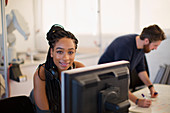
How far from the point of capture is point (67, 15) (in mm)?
4098

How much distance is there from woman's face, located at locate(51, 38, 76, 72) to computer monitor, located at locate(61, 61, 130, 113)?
424 millimetres

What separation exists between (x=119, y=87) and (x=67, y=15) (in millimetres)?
3492

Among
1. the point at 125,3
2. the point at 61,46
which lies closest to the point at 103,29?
the point at 125,3

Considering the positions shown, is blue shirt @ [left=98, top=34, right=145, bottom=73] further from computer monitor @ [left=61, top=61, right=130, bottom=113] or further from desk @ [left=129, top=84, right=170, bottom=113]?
computer monitor @ [left=61, top=61, right=130, bottom=113]

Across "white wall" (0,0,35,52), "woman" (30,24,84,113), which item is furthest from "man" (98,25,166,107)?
"white wall" (0,0,35,52)

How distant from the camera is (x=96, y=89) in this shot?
2.28 ft

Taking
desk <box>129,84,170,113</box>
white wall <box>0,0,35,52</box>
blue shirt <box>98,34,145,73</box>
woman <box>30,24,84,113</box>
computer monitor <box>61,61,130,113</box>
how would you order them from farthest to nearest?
1. white wall <box>0,0,35,52</box>
2. blue shirt <box>98,34,145,73</box>
3. desk <box>129,84,170,113</box>
4. woman <box>30,24,84,113</box>
5. computer monitor <box>61,61,130,113</box>

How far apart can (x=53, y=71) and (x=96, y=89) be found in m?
0.51

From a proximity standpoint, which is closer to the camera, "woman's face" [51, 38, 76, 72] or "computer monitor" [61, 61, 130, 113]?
"computer monitor" [61, 61, 130, 113]

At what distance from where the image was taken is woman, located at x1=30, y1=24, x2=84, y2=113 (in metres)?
1.14

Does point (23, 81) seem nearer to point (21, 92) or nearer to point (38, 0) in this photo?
point (21, 92)

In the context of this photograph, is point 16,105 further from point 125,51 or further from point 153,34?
point 153,34

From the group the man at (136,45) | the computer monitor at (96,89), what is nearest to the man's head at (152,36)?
the man at (136,45)

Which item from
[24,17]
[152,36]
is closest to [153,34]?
[152,36]
